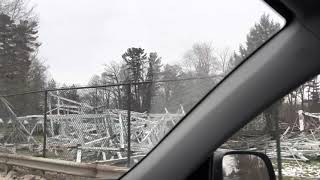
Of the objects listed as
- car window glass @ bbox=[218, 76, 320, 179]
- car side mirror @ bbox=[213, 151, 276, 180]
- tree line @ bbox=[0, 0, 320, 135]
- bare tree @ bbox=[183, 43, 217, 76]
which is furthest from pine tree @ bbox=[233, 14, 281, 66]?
car side mirror @ bbox=[213, 151, 276, 180]

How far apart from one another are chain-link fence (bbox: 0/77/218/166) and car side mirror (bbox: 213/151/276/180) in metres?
0.38

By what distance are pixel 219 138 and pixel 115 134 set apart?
263 centimetres

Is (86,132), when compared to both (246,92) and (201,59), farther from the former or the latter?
(246,92)

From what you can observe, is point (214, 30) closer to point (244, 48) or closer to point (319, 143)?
point (244, 48)

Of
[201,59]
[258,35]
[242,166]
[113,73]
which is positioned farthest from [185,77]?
[113,73]

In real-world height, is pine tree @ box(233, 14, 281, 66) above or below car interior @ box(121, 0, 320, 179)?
above

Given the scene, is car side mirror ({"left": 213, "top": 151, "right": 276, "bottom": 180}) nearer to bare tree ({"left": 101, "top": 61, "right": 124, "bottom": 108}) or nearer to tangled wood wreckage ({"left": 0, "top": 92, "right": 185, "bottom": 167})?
tangled wood wreckage ({"left": 0, "top": 92, "right": 185, "bottom": 167})

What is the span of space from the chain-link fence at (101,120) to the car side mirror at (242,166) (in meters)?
0.38

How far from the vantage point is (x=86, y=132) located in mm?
5375

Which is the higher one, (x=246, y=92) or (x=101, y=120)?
(x=246, y=92)

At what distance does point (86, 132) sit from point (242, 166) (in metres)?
3.75

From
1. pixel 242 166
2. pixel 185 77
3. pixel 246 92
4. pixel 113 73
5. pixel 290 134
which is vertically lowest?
pixel 242 166

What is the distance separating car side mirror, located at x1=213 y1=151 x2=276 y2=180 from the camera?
5.86 feet

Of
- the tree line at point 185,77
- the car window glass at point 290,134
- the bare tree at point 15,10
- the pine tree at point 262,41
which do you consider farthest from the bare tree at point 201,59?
the bare tree at point 15,10
